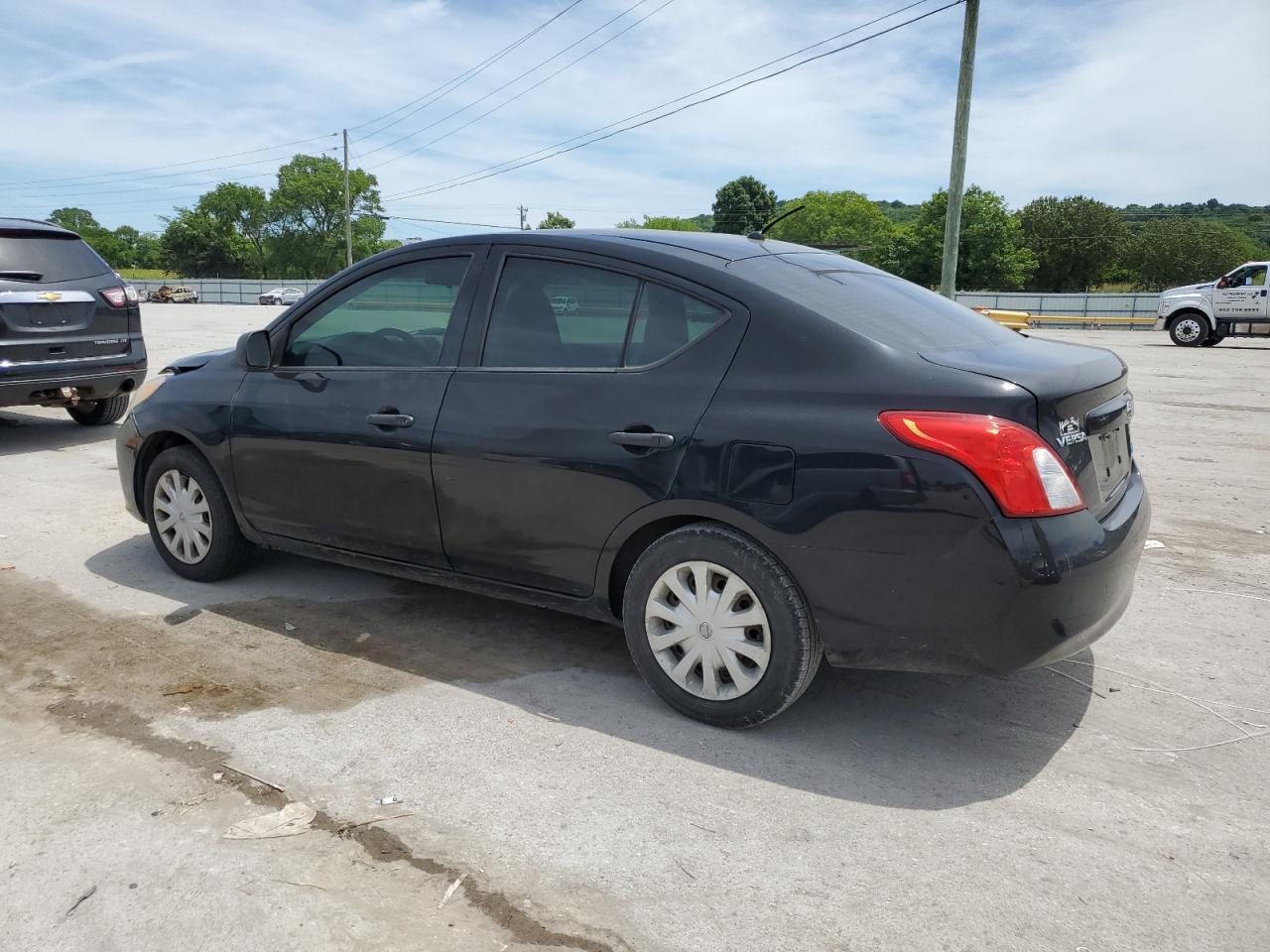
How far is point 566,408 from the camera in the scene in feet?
11.4

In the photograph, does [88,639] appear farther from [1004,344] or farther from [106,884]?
[1004,344]

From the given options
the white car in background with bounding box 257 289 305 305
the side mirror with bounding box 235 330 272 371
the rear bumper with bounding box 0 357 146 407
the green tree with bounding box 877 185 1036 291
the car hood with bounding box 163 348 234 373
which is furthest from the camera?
the green tree with bounding box 877 185 1036 291

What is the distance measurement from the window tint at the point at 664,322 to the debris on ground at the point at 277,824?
1.75m

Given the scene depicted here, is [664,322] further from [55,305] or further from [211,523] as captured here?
[55,305]

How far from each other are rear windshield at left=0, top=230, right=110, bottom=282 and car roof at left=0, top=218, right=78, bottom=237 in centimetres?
3

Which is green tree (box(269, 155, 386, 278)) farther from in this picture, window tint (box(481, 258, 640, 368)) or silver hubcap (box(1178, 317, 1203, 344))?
window tint (box(481, 258, 640, 368))

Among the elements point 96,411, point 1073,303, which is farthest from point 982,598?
point 1073,303

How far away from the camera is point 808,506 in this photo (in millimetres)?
2945

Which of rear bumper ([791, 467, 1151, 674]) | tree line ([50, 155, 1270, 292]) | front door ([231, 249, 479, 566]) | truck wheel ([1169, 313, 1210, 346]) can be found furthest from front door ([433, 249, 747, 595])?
tree line ([50, 155, 1270, 292])

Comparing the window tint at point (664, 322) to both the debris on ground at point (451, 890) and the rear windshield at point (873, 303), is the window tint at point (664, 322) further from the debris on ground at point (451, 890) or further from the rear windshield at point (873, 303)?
the debris on ground at point (451, 890)

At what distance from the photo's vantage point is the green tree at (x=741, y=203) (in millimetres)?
128125

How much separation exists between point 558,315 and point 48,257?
21.8 ft

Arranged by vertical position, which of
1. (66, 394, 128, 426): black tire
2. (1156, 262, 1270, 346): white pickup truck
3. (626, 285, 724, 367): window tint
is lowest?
(66, 394, 128, 426): black tire

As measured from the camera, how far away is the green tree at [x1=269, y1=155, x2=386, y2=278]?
105m
